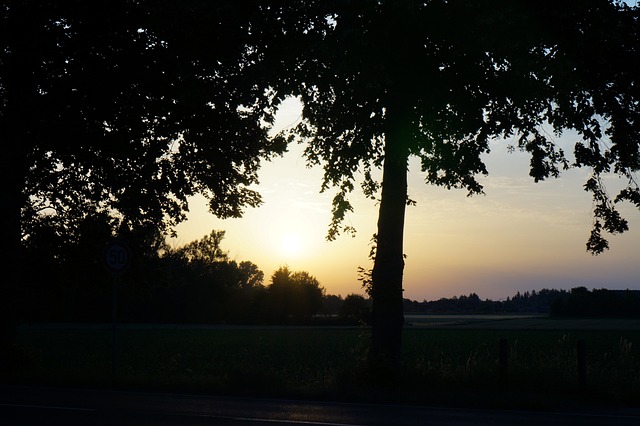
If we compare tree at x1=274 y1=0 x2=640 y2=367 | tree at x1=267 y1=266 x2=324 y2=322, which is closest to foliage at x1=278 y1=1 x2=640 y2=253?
tree at x1=274 y1=0 x2=640 y2=367

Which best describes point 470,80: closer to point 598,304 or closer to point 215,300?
point 215,300

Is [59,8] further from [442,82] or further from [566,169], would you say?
[566,169]

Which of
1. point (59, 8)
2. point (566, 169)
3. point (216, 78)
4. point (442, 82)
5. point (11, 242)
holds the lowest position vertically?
point (11, 242)

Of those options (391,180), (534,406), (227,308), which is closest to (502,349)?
(534,406)

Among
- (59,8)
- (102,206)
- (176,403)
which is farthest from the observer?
(102,206)

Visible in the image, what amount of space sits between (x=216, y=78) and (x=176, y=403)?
1136 centimetres

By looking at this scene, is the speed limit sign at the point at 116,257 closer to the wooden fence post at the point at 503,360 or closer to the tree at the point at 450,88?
the tree at the point at 450,88

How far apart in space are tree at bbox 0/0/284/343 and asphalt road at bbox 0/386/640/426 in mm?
8259

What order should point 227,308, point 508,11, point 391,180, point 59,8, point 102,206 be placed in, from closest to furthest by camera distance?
point 508,11
point 391,180
point 59,8
point 102,206
point 227,308

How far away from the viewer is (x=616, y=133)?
61.3 feet

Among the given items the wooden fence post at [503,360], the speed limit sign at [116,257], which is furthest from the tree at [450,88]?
the speed limit sign at [116,257]

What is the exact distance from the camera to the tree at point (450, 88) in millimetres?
16281

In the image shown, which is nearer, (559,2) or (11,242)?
(559,2)

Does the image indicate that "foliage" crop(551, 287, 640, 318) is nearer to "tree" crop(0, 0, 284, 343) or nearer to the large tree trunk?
"tree" crop(0, 0, 284, 343)
